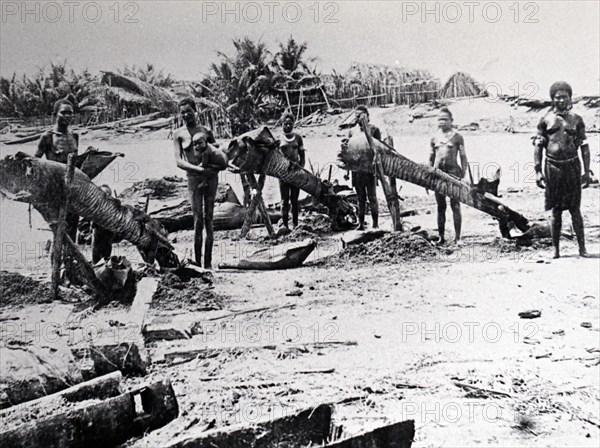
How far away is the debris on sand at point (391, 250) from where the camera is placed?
3.73 metres

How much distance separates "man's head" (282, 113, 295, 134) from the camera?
3586mm

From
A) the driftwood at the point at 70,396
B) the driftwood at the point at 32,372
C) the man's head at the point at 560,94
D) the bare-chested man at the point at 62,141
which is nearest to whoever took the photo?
the driftwood at the point at 70,396

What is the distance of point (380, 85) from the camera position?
3744 mm

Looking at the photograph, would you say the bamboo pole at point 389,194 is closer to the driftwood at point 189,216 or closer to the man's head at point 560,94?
the driftwood at point 189,216

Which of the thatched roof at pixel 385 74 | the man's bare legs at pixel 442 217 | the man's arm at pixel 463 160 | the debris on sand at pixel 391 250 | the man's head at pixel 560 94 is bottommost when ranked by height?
the debris on sand at pixel 391 250

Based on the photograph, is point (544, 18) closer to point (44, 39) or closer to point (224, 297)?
point (224, 297)

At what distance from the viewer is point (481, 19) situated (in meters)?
3.83

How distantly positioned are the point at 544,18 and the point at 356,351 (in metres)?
2.28

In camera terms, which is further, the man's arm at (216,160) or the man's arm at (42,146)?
the man's arm at (216,160)

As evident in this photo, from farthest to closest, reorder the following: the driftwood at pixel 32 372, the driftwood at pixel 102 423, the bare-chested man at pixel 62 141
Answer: the bare-chested man at pixel 62 141
the driftwood at pixel 32 372
the driftwood at pixel 102 423

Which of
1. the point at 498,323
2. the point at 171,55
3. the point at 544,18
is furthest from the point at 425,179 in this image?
the point at 171,55

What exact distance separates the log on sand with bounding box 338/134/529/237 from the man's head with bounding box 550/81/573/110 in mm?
706

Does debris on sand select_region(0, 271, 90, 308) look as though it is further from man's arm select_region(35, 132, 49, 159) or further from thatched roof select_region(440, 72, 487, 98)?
thatched roof select_region(440, 72, 487, 98)

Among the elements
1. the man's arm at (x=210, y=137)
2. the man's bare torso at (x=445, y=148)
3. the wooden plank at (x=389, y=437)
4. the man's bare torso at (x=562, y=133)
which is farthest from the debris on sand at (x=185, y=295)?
the man's bare torso at (x=562, y=133)
